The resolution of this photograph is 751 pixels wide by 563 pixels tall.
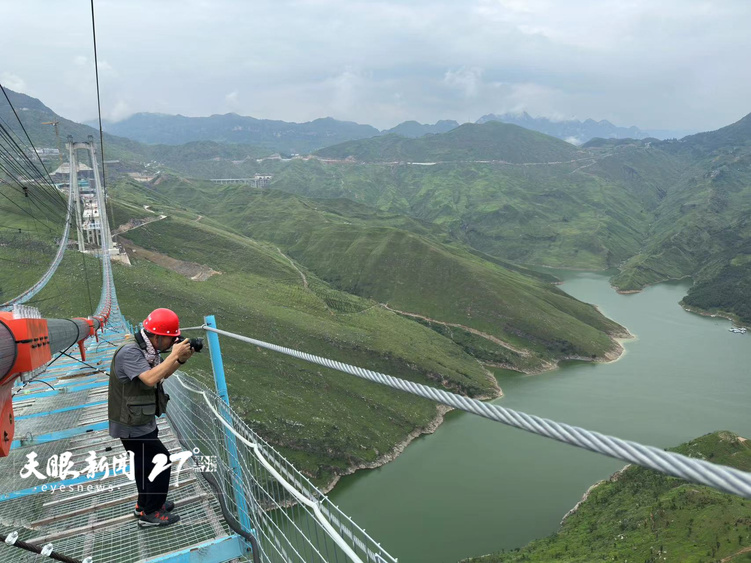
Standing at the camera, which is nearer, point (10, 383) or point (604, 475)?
point (10, 383)

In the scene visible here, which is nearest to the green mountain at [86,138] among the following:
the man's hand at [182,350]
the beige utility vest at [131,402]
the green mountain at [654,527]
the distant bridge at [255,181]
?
the distant bridge at [255,181]

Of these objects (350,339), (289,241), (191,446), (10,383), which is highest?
(10,383)

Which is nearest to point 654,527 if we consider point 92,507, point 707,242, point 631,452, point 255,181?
point 92,507

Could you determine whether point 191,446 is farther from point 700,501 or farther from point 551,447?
point 551,447

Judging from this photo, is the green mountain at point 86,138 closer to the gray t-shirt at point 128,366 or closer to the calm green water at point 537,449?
the calm green water at point 537,449

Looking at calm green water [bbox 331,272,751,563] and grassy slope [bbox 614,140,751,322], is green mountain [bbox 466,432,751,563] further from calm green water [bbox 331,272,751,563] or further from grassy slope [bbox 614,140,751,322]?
grassy slope [bbox 614,140,751,322]

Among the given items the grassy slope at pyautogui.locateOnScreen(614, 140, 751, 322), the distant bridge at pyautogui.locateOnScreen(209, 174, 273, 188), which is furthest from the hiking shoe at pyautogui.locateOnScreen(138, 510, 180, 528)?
the distant bridge at pyautogui.locateOnScreen(209, 174, 273, 188)

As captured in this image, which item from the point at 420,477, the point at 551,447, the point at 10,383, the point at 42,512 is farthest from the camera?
the point at 551,447

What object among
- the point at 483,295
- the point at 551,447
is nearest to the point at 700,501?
the point at 551,447
